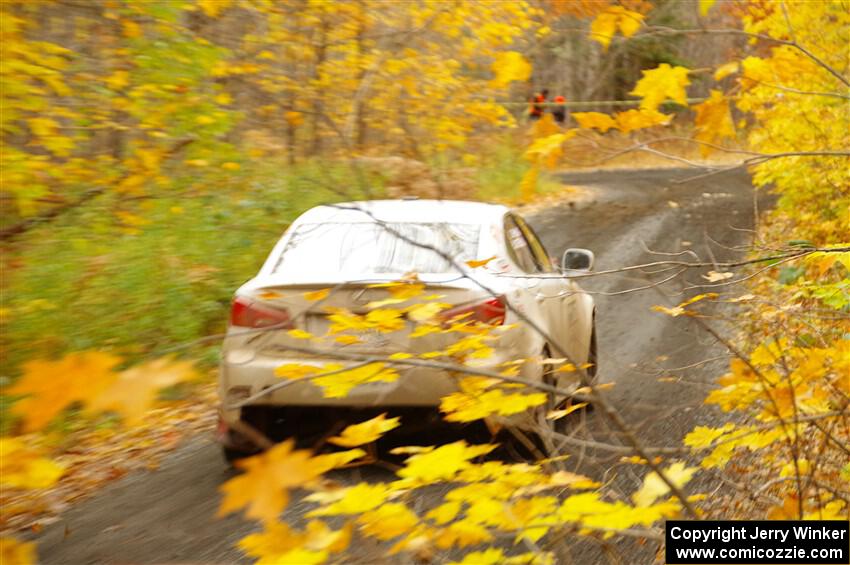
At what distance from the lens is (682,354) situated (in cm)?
863

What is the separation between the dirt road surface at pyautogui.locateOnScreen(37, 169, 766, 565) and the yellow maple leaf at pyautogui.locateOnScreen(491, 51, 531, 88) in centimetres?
93

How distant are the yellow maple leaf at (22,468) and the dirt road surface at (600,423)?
166 centimetres

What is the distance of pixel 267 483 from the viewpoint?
1.97 metres

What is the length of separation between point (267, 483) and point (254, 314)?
10.7ft

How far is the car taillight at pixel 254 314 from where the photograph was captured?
16.8ft

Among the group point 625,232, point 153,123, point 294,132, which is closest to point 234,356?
point 153,123

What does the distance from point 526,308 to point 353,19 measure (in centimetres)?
853

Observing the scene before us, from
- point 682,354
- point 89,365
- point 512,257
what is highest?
point 89,365

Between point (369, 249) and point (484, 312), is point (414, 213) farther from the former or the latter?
point (484, 312)

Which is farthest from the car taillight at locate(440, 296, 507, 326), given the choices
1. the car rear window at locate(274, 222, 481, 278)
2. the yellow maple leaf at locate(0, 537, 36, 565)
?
the yellow maple leaf at locate(0, 537, 36, 565)

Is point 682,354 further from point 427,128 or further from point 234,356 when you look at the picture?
point 427,128

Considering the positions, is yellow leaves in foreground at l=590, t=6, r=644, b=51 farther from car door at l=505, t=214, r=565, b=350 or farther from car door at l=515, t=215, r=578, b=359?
car door at l=515, t=215, r=578, b=359

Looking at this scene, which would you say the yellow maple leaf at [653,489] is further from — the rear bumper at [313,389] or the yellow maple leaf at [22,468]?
the rear bumper at [313,389]

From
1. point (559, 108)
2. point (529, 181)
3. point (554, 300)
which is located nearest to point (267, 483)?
point (529, 181)
